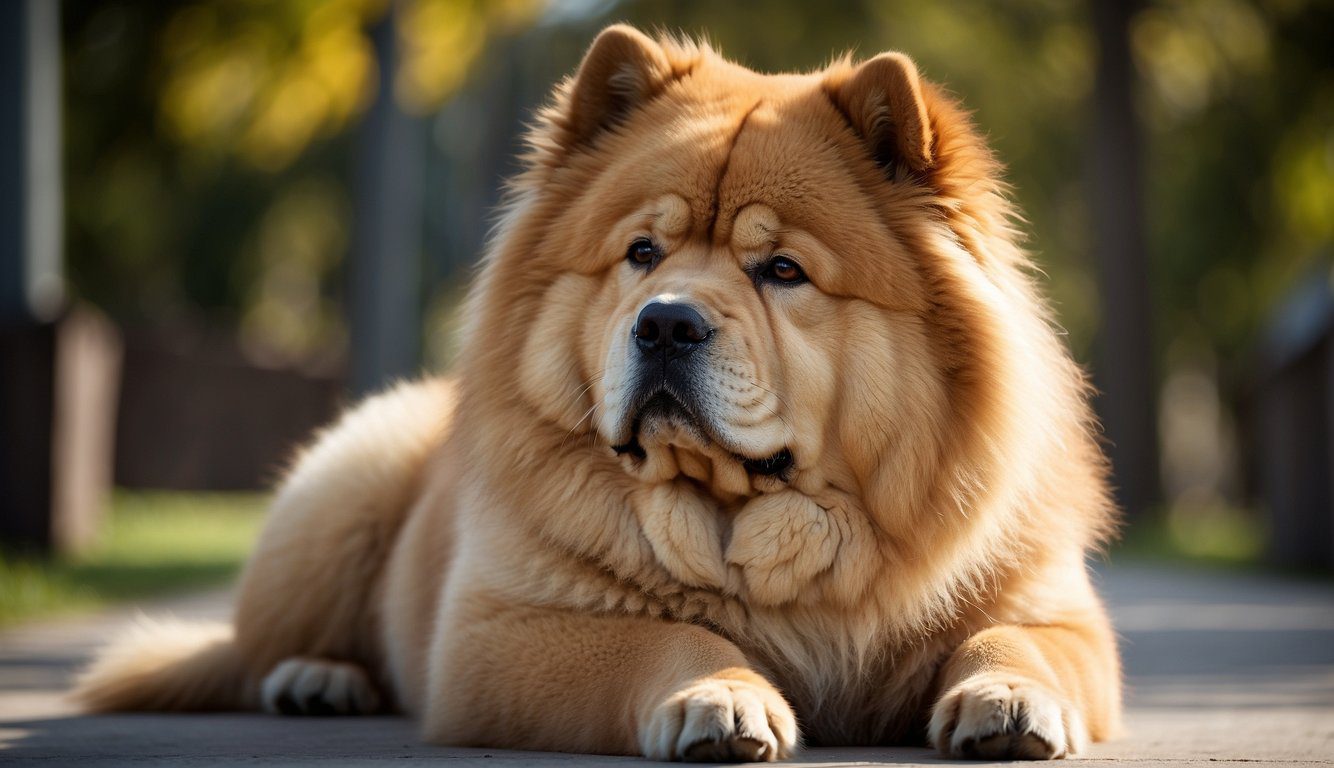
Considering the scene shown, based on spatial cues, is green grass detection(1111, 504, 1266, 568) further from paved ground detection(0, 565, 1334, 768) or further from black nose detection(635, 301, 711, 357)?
black nose detection(635, 301, 711, 357)

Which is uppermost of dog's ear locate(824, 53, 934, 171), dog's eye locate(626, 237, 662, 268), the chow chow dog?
dog's ear locate(824, 53, 934, 171)

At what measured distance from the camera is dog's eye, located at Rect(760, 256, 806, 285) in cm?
320

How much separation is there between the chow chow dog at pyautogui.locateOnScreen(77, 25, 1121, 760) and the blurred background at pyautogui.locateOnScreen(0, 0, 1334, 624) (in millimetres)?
3685

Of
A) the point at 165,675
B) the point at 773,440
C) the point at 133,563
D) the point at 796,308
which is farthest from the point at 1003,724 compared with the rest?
the point at 133,563

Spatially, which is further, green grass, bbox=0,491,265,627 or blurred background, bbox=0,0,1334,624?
blurred background, bbox=0,0,1334,624

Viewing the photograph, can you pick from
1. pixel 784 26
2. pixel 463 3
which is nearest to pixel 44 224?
pixel 463 3

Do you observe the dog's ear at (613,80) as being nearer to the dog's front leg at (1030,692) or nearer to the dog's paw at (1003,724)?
the dog's front leg at (1030,692)

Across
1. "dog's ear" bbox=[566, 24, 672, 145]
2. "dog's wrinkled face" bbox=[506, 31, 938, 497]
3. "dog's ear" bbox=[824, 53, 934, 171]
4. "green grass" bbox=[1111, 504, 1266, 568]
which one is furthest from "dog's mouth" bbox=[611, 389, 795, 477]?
"green grass" bbox=[1111, 504, 1266, 568]

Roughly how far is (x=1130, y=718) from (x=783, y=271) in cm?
156

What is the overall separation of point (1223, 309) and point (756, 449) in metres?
16.9

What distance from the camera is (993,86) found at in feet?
53.8

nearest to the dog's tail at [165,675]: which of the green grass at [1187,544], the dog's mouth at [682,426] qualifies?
the dog's mouth at [682,426]

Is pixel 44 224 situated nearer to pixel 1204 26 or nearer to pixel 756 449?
pixel 756 449

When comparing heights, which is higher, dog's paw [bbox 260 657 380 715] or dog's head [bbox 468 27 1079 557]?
dog's head [bbox 468 27 1079 557]
